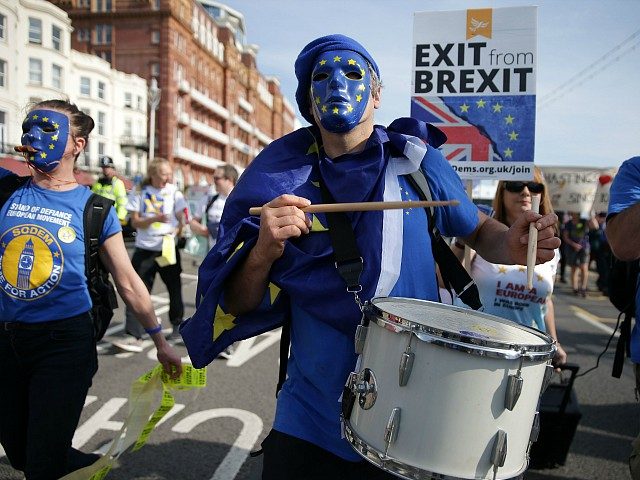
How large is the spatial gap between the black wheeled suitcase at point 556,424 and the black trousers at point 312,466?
1.90 m

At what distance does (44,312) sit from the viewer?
239 centimetres

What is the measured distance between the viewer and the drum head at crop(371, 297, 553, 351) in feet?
4.54

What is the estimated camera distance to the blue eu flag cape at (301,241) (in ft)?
5.37

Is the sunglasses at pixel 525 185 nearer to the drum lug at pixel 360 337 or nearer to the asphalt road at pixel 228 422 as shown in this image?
the asphalt road at pixel 228 422

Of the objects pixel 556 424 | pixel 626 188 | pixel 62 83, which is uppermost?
pixel 62 83

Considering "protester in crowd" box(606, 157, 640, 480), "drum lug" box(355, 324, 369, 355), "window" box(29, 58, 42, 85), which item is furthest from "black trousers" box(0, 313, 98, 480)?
"window" box(29, 58, 42, 85)

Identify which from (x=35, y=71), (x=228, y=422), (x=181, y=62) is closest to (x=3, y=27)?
(x=35, y=71)

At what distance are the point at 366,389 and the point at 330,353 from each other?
0.23 metres

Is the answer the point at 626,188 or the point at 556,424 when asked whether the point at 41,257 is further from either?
the point at 556,424

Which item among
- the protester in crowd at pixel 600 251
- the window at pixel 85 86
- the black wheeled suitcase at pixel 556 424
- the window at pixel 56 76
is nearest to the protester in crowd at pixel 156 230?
the black wheeled suitcase at pixel 556 424

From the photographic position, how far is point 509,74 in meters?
3.43

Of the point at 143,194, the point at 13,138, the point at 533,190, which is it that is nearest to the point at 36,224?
the point at 533,190

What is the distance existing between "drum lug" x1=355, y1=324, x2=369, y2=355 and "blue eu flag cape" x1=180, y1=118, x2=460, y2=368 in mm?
96

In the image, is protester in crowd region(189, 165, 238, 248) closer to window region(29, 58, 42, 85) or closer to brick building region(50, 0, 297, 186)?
window region(29, 58, 42, 85)
